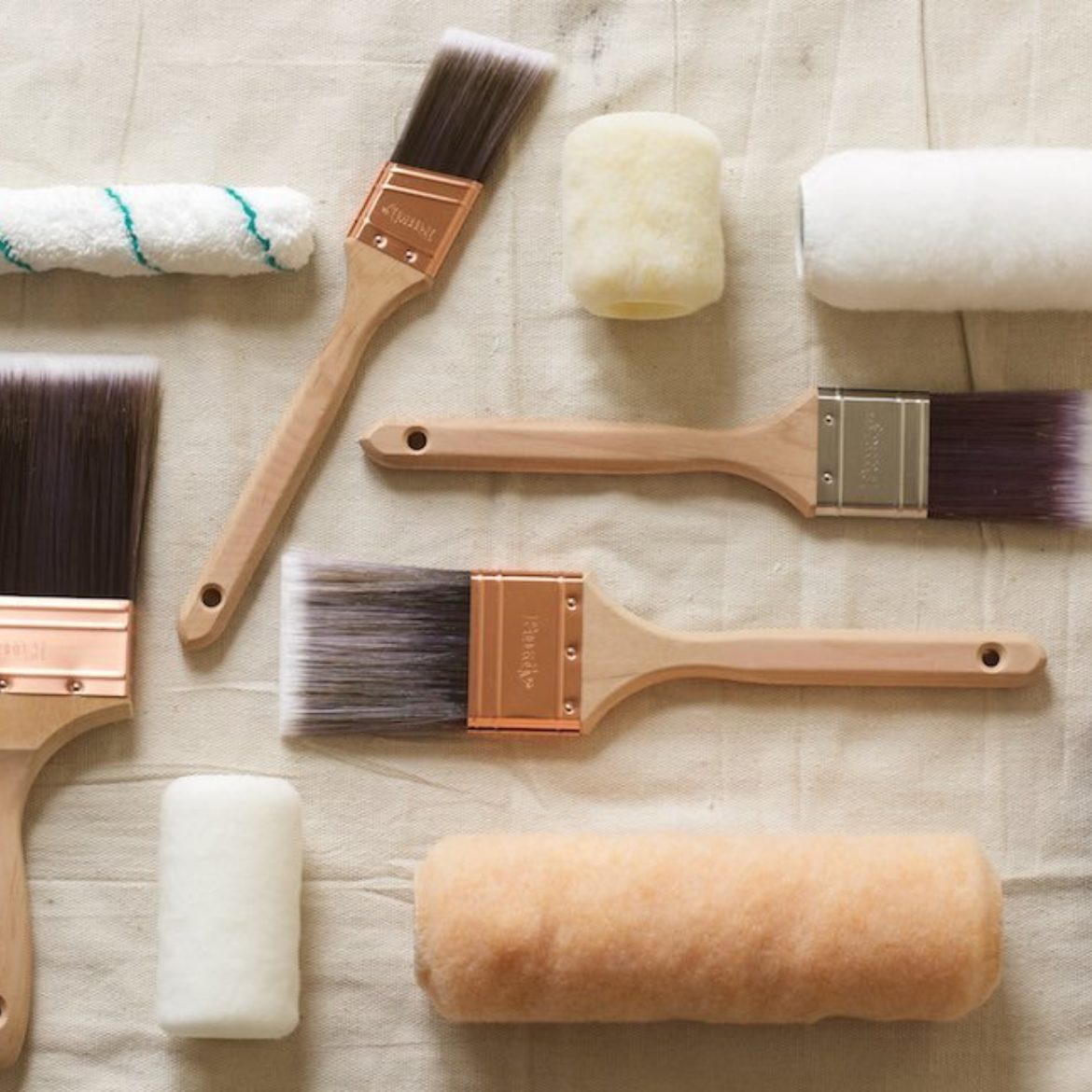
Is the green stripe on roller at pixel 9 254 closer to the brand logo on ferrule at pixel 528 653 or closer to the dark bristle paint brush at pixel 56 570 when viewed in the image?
the dark bristle paint brush at pixel 56 570

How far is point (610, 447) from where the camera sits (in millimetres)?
936

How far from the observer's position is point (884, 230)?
2.93 feet

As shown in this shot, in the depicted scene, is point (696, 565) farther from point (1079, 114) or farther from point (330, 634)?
point (1079, 114)

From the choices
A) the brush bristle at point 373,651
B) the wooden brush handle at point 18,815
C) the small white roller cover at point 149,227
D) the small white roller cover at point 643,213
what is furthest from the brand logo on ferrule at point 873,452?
the wooden brush handle at point 18,815

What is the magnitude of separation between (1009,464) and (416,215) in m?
0.38

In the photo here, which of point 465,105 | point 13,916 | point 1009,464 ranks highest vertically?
point 465,105

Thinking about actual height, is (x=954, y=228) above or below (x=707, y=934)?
above

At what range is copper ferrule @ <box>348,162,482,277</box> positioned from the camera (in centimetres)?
94

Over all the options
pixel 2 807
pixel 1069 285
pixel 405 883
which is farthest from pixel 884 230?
pixel 2 807

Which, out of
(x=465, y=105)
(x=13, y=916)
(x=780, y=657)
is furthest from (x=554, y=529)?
(x=13, y=916)

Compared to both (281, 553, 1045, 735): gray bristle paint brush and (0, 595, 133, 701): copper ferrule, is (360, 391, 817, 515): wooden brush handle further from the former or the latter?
(0, 595, 133, 701): copper ferrule

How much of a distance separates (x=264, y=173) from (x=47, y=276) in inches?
5.7

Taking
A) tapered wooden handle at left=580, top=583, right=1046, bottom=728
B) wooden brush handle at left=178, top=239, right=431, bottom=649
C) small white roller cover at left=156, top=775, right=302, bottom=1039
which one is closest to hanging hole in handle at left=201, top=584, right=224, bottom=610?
wooden brush handle at left=178, top=239, right=431, bottom=649

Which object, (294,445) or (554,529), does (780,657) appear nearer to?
(554,529)
